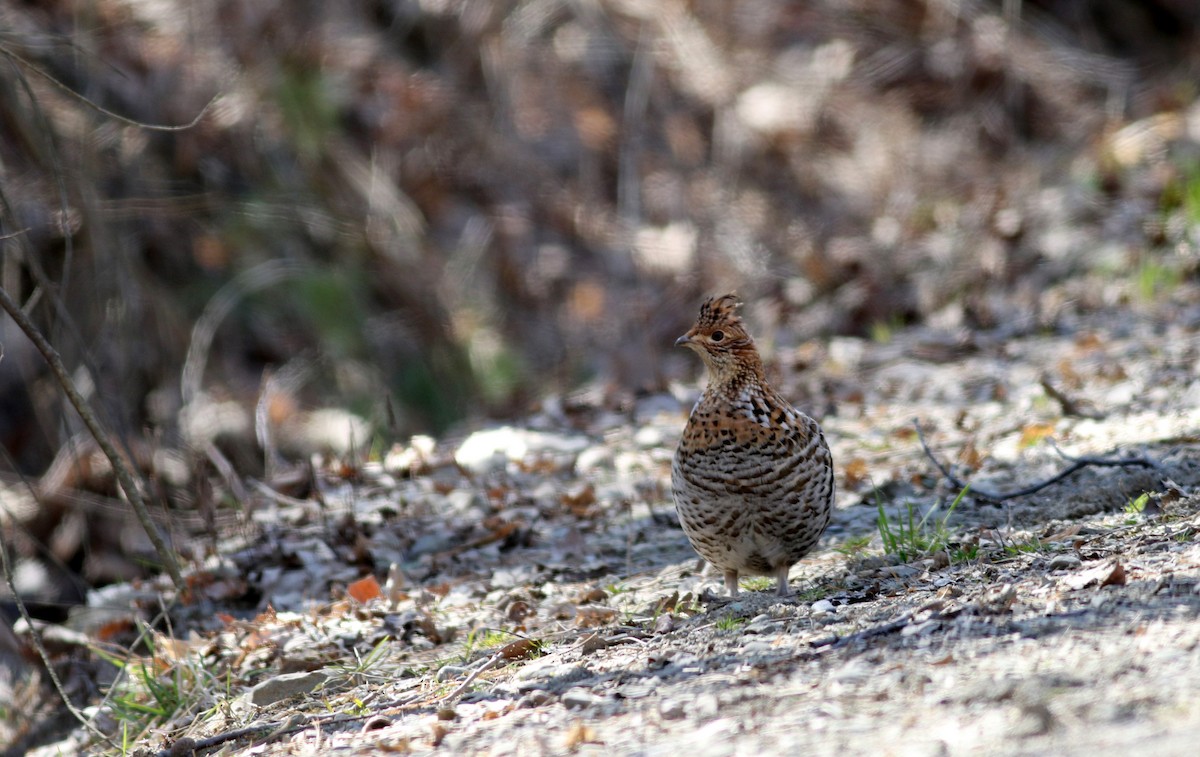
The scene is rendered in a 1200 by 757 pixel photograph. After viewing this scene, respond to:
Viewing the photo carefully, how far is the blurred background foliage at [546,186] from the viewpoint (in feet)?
26.8

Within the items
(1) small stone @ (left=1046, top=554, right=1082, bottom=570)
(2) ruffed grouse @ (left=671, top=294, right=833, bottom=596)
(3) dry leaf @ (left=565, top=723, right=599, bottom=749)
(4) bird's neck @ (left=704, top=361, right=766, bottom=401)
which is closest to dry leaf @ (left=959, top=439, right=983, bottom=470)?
(2) ruffed grouse @ (left=671, top=294, right=833, bottom=596)

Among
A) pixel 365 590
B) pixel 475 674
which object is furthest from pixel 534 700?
pixel 365 590

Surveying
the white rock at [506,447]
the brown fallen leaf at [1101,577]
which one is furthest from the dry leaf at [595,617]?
the white rock at [506,447]

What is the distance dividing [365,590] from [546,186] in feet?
21.4

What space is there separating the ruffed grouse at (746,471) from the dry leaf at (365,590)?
1299 mm

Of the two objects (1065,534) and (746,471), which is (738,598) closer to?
(746,471)

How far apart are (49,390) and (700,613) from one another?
18.3ft

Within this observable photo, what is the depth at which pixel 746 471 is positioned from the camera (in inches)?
155

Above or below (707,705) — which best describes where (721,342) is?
above

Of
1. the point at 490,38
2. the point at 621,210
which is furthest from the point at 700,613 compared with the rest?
the point at 490,38

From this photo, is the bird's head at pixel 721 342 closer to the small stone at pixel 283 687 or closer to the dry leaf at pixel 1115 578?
the dry leaf at pixel 1115 578

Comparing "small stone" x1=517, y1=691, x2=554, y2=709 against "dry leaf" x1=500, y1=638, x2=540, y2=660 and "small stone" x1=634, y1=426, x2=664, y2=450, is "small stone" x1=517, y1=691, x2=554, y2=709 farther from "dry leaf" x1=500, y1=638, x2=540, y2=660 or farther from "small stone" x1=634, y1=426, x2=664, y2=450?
"small stone" x1=634, y1=426, x2=664, y2=450

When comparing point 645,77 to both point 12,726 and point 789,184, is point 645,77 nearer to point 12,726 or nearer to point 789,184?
point 789,184

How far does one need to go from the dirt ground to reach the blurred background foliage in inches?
49.8
